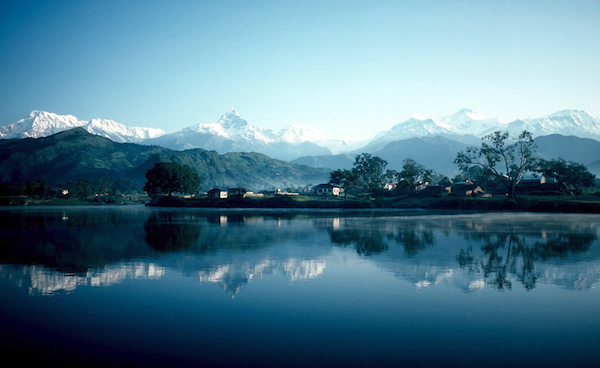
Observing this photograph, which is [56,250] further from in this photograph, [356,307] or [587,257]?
[587,257]

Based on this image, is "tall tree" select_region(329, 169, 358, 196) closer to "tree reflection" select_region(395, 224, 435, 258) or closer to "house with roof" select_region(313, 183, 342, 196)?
"house with roof" select_region(313, 183, 342, 196)

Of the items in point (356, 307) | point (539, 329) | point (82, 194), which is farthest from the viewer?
point (82, 194)

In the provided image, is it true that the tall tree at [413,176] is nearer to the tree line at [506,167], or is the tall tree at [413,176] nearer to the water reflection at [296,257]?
the tree line at [506,167]

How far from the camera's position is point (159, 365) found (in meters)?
9.78

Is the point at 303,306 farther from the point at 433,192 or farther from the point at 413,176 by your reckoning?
the point at 413,176

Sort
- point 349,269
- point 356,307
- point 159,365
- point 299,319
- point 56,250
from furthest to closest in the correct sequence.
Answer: point 56,250, point 349,269, point 356,307, point 299,319, point 159,365

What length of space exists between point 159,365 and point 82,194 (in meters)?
192

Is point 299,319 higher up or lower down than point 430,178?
lower down

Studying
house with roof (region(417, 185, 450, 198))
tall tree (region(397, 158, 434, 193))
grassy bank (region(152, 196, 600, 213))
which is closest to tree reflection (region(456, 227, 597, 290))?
grassy bank (region(152, 196, 600, 213))

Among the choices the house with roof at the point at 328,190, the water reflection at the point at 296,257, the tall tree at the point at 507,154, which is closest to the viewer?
the water reflection at the point at 296,257

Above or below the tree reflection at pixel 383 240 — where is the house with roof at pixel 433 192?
above

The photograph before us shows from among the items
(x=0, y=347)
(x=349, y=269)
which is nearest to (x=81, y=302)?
(x=0, y=347)

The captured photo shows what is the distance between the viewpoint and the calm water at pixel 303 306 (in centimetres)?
1053

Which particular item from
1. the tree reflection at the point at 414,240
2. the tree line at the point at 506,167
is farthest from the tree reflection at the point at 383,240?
the tree line at the point at 506,167
